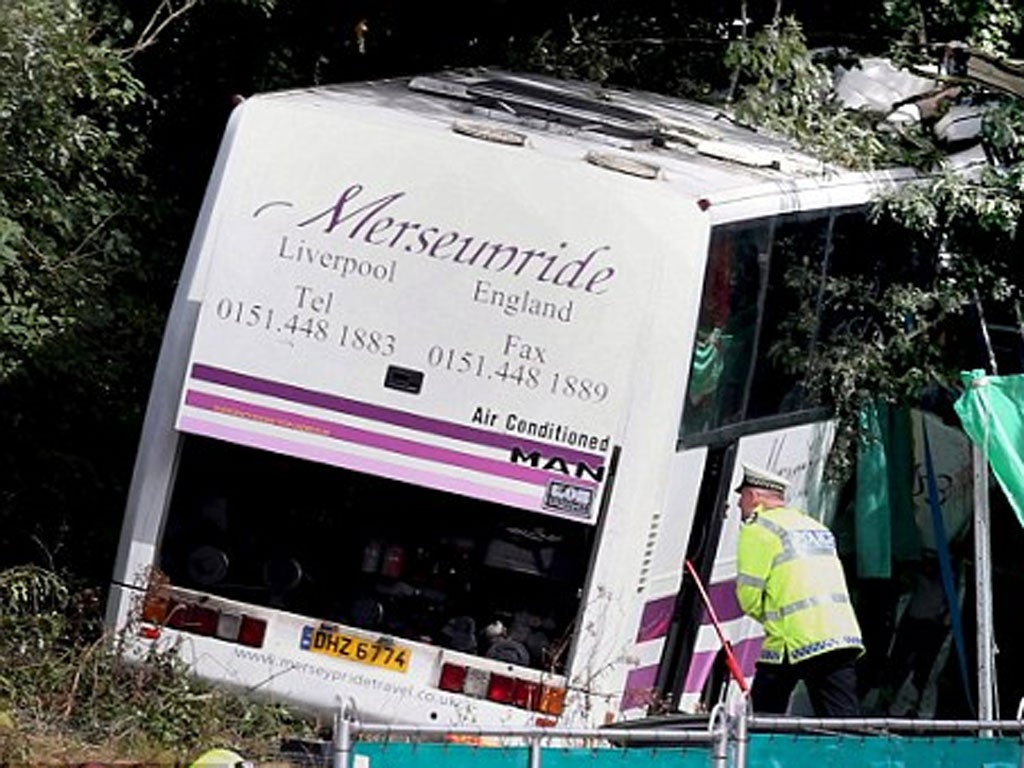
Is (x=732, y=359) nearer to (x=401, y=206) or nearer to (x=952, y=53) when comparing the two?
(x=401, y=206)

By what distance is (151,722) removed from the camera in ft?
37.3

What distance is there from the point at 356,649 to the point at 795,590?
203 cm

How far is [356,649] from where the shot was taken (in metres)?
11.4

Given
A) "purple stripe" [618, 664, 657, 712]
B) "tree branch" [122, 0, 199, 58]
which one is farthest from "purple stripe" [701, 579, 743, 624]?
"tree branch" [122, 0, 199, 58]

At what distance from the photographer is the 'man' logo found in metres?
11.0

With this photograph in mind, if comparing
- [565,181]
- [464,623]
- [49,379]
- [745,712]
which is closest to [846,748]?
[745,712]

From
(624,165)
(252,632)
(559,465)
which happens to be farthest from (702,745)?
(624,165)

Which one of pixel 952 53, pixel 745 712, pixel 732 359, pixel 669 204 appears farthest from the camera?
→ pixel 952 53

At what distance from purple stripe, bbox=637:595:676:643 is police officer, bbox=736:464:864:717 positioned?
34 centimetres

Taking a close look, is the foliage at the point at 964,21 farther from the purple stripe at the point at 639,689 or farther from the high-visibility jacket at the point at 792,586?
the purple stripe at the point at 639,689

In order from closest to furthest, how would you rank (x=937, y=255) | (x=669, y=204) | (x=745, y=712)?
(x=745, y=712), (x=669, y=204), (x=937, y=255)

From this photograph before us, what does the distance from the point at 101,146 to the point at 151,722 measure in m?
3.76

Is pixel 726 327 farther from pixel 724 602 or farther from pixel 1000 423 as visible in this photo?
pixel 1000 423

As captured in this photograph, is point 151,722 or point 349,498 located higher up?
point 349,498
